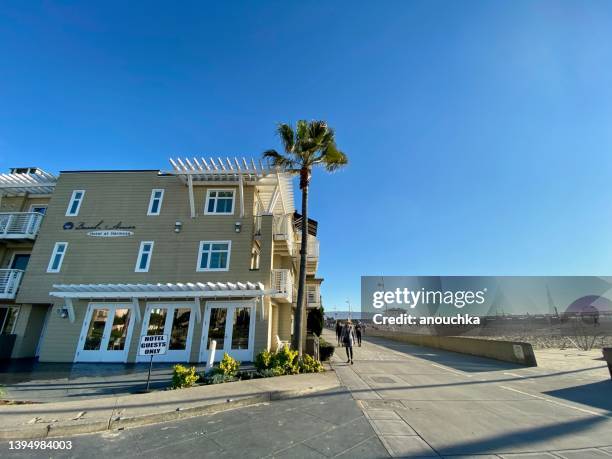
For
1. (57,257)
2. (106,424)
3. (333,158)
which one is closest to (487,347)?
Result: (333,158)

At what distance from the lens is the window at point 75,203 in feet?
51.5

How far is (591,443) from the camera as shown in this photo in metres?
4.86

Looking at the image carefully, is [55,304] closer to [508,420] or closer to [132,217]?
[132,217]

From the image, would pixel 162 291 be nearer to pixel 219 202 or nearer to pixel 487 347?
pixel 219 202

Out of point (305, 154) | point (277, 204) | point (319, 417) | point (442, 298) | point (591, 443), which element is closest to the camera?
point (591, 443)

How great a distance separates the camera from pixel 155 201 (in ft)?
52.1

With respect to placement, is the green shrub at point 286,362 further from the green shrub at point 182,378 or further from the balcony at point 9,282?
the balcony at point 9,282

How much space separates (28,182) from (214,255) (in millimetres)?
12184

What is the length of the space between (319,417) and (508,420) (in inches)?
155

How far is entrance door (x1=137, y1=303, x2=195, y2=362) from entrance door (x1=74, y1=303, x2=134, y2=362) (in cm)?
86

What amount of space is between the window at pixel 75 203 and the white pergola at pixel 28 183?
1661 mm

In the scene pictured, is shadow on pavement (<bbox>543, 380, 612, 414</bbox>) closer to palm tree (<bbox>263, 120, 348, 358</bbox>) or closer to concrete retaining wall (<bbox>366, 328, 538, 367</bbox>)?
concrete retaining wall (<bbox>366, 328, 538, 367</bbox>)

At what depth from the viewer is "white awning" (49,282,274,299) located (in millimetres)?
12367

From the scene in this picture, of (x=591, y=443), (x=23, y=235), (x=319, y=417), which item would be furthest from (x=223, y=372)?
(x=23, y=235)
